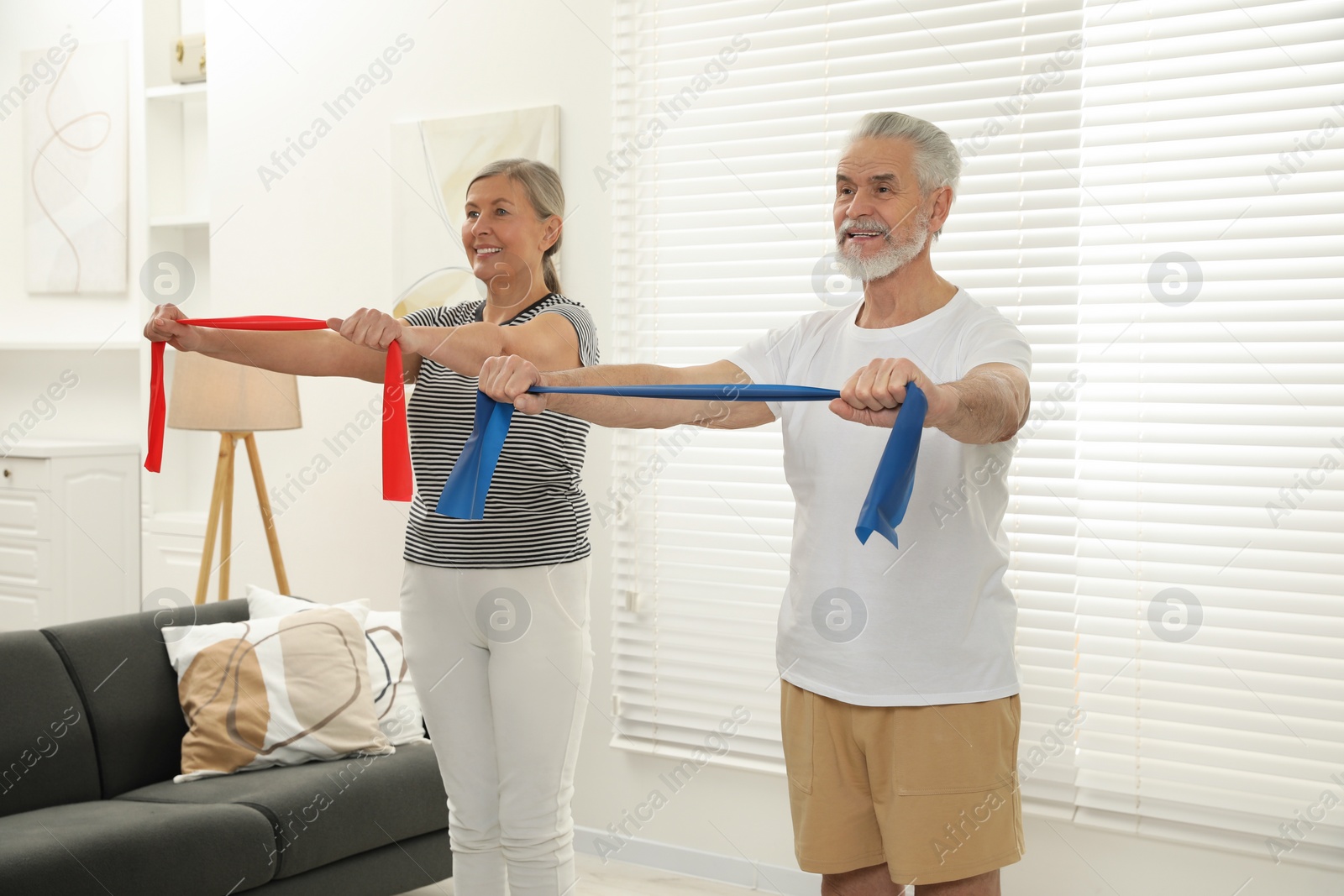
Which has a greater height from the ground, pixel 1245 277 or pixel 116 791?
pixel 1245 277

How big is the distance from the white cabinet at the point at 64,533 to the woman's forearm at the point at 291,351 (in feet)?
9.84

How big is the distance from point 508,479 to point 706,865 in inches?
71.8

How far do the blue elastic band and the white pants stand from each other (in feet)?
0.89

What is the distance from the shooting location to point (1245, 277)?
267cm

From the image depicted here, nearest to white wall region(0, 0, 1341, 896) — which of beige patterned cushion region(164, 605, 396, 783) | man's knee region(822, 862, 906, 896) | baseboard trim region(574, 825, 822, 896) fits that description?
baseboard trim region(574, 825, 822, 896)

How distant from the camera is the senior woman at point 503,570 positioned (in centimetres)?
206

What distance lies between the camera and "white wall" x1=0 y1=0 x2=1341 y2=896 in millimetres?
3436

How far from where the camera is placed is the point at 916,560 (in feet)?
5.67

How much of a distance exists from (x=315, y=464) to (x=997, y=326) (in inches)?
120

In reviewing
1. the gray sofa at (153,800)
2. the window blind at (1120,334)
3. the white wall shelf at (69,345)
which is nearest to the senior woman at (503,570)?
the gray sofa at (153,800)

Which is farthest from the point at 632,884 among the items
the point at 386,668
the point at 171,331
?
the point at 171,331

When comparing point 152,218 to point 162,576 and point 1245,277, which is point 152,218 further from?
point 1245,277

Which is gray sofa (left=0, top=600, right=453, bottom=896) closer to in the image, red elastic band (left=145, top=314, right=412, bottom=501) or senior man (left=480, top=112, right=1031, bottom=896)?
red elastic band (left=145, top=314, right=412, bottom=501)

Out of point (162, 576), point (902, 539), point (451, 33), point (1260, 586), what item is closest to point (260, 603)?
point (162, 576)
